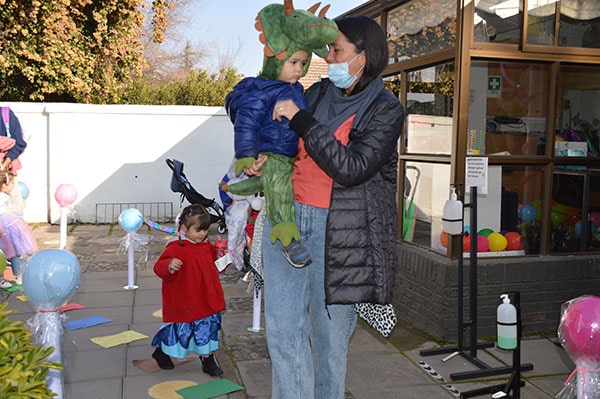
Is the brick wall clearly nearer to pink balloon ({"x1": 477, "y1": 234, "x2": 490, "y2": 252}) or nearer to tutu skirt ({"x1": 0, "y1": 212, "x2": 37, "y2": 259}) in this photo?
pink balloon ({"x1": 477, "y1": 234, "x2": 490, "y2": 252})

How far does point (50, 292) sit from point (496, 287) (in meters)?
3.72

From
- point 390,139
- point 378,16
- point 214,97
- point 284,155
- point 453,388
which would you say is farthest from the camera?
point 214,97

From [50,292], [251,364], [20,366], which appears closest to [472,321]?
[251,364]

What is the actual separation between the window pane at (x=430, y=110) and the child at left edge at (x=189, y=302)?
2.29 metres

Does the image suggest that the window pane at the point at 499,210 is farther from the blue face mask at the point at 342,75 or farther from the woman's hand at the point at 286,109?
the woman's hand at the point at 286,109

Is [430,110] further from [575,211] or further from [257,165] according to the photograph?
[257,165]

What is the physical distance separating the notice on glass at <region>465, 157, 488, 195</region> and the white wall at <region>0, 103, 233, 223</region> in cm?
881

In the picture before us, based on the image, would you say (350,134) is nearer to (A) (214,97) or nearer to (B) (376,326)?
(B) (376,326)

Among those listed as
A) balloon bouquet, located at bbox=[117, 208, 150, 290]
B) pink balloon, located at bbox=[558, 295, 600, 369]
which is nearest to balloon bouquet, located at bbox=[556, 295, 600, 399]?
pink balloon, located at bbox=[558, 295, 600, 369]

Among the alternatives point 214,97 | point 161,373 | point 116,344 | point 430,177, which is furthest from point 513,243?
point 214,97

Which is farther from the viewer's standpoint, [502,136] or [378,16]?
[378,16]

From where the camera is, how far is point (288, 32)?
9.23 feet

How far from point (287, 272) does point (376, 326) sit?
22.9 inches

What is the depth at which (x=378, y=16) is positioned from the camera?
653 cm
